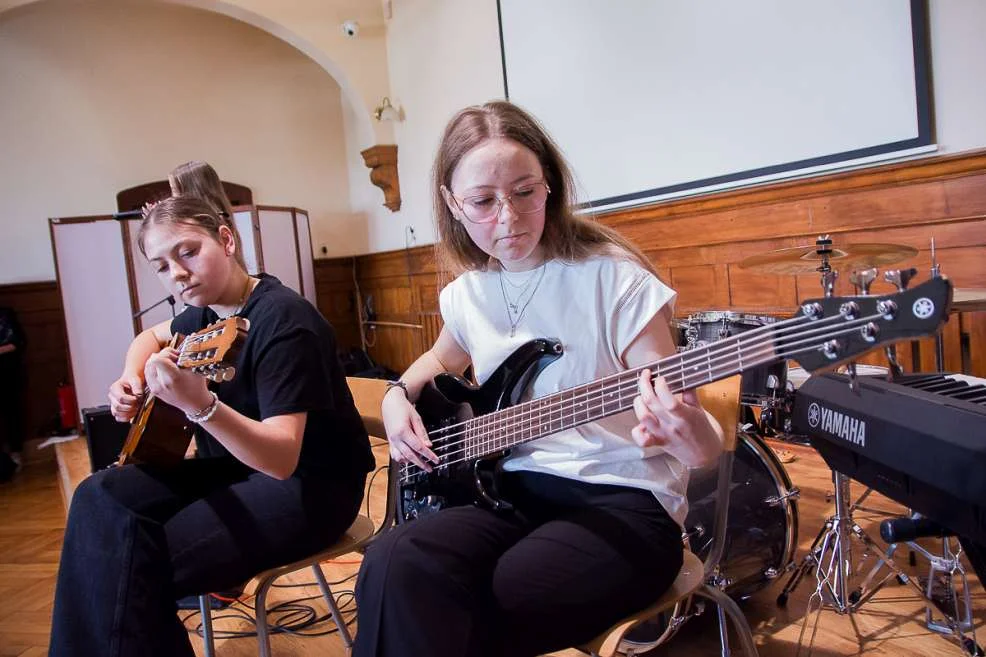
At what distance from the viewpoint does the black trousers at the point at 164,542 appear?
1.15 meters

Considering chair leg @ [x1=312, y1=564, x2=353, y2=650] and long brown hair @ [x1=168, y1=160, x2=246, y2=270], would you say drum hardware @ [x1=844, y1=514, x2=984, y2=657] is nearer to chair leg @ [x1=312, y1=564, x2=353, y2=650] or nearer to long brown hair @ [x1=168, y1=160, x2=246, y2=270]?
chair leg @ [x1=312, y1=564, x2=353, y2=650]

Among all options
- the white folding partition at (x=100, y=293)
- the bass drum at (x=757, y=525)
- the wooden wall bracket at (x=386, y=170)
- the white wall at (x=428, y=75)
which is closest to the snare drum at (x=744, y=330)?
the bass drum at (x=757, y=525)

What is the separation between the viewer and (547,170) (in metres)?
1.27

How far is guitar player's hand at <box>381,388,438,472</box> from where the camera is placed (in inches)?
50.3

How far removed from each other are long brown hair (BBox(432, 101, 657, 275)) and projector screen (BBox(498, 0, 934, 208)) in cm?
→ 90

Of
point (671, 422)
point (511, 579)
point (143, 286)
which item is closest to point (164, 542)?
point (511, 579)

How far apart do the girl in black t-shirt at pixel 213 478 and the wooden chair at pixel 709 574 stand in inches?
23.6

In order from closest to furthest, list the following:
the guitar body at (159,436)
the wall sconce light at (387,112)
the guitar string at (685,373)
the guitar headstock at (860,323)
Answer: the guitar headstock at (860,323), the guitar string at (685,373), the guitar body at (159,436), the wall sconce light at (387,112)

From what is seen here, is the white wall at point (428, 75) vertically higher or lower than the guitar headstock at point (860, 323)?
higher

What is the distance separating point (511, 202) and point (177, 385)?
2.06 feet

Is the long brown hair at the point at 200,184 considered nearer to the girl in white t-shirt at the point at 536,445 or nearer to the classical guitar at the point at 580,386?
the girl in white t-shirt at the point at 536,445

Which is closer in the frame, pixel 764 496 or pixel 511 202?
pixel 511 202

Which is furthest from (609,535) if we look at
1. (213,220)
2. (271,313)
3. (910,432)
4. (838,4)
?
(838,4)

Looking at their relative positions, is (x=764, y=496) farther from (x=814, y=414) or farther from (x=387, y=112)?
(x=387, y=112)
